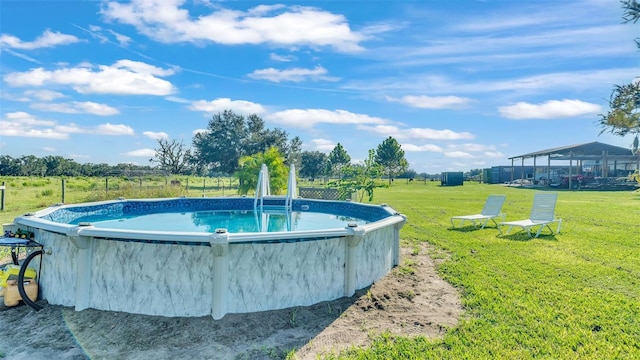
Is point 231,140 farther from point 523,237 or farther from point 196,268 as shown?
point 196,268

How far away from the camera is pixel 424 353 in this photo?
3588 mm

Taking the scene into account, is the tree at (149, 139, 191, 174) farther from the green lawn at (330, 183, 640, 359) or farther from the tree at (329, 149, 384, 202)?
the green lawn at (330, 183, 640, 359)

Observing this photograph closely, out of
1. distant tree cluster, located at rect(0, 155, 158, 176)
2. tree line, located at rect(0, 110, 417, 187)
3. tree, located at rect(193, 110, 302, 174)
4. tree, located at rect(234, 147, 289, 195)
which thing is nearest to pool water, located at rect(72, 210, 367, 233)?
tree, located at rect(234, 147, 289, 195)

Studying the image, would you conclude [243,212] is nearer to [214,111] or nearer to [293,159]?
[293,159]

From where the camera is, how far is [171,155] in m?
58.2

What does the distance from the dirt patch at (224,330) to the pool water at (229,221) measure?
13.1ft

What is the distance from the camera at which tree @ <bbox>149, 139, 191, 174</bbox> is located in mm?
57656

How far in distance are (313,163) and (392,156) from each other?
1604 centimetres

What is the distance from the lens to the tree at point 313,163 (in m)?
65.0

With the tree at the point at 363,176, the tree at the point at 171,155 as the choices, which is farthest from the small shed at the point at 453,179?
the tree at the point at 171,155

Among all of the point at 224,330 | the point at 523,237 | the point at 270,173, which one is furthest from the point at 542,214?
the point at 270,173

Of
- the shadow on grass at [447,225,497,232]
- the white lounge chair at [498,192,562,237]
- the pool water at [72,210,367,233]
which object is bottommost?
the shadow on grass at [447,225,497,232]

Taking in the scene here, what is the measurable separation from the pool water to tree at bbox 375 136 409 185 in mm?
44000

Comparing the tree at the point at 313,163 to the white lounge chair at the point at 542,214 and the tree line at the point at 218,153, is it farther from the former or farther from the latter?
the white lounge chair at the point at 542,214
